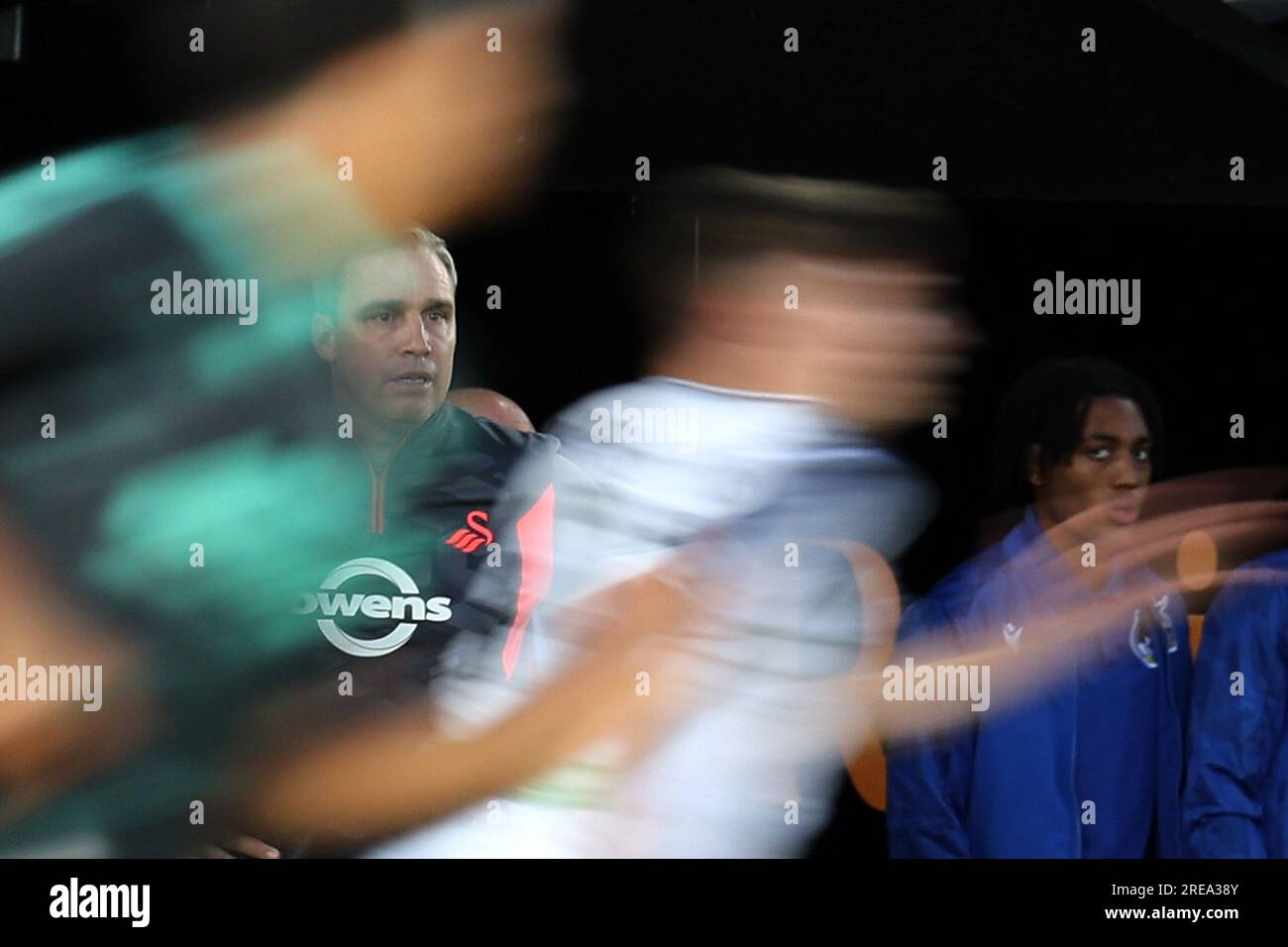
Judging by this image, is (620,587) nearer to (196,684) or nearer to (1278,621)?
(196,684)

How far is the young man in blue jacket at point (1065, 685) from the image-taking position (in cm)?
351

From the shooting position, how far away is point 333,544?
342cm

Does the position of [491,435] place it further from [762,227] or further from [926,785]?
[926,785]

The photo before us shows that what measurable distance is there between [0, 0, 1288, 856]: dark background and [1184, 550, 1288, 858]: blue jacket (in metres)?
0.35

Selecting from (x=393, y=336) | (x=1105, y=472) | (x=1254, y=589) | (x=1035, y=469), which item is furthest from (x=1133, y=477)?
(x=393, y=336)

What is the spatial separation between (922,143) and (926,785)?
59.6 inches

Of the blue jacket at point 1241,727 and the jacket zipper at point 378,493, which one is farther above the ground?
the jacket zipper at point 378,493

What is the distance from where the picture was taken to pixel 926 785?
3506mm

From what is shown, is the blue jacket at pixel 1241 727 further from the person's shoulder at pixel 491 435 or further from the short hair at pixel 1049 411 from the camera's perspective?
the person's shoulder at pixel 491 435

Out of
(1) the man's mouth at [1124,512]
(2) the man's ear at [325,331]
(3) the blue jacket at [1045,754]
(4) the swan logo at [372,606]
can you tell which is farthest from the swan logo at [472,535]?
(1) the man's mouth at [1124,512]

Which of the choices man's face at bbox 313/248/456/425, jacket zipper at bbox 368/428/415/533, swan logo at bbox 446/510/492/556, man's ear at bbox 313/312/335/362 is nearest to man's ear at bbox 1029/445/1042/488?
swan logo at bbox 446/510/492/556

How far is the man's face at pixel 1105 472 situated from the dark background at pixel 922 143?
79 mm
